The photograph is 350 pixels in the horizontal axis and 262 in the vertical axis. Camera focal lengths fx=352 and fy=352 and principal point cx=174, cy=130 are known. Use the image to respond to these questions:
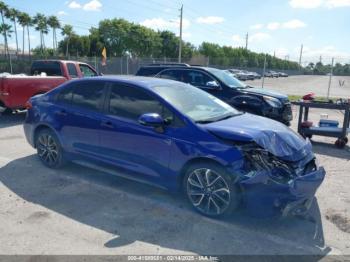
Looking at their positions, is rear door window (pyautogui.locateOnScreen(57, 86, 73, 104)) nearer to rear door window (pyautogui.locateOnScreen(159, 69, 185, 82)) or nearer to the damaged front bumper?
the damaged front bumper

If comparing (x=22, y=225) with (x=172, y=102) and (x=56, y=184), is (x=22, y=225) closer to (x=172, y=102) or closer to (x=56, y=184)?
(x=56, y=184)

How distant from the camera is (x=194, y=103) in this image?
493cm

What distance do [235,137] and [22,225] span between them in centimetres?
265

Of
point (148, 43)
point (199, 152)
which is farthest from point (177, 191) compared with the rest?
point (148, 43)

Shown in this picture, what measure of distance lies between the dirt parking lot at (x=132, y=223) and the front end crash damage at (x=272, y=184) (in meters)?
0.34

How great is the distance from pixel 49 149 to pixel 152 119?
2.50 m

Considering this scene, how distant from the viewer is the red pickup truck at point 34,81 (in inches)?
383

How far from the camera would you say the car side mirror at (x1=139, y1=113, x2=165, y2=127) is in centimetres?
429

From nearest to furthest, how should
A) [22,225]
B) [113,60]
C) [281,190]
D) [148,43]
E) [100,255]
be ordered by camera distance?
[100,255], [281,190], [22,225], [113,60], [148,43]

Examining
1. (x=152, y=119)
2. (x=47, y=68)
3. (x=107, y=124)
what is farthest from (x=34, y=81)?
(x=152, y=119)

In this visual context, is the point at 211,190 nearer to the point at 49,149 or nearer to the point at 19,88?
the point at 49,149

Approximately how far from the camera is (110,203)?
4.71 metres

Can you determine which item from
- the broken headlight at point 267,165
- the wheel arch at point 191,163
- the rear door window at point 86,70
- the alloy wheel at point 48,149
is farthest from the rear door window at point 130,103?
the rear door window at point 86,70

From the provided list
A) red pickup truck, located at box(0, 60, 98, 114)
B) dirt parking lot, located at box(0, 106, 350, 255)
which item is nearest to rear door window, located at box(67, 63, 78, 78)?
red pickup truck, located at box(0, 60, 98, 114)
